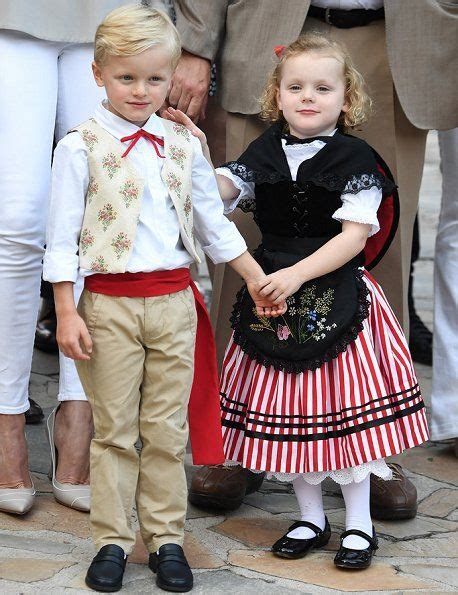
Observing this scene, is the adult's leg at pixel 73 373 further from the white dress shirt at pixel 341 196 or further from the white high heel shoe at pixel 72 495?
the white dress shirt at pixel 341 196

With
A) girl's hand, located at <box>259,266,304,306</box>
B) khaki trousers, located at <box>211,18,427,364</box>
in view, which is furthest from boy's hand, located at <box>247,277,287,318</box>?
khaki trousers, located at <box>211,18,427,364</box>

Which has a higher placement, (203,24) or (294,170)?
(203,24)

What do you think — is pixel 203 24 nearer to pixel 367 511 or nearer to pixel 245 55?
pixel 245 55

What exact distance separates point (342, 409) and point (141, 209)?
732 millimetres

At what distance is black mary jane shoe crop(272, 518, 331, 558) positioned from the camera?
2.86 m

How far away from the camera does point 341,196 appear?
2855mm

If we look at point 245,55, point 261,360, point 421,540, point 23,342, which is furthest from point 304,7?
point 421,540

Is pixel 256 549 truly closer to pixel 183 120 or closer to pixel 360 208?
pixel 360 208

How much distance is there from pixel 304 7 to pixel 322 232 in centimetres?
69

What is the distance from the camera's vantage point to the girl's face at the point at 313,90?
9.36 ft

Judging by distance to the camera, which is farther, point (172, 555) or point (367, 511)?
point (367, 511)

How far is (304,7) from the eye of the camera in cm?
314

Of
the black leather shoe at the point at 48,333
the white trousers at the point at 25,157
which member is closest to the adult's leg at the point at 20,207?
the white trousers at the point at 25,157

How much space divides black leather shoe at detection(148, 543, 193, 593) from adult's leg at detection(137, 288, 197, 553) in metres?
0.02
